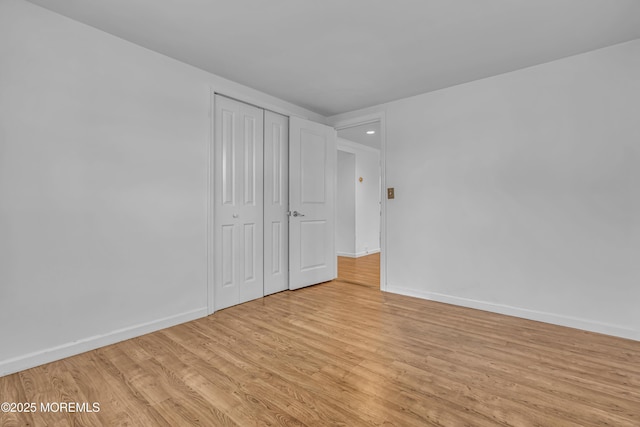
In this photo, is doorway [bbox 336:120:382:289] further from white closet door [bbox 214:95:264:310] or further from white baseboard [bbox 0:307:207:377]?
white baseboard [bbox 0:307:207:377]

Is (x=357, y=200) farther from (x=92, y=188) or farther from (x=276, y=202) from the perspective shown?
(x=92, y=188)

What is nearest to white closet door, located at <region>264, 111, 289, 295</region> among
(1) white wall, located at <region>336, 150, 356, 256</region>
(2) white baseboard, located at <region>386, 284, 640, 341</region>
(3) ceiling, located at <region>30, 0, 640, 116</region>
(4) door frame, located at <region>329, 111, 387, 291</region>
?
(3) ceiling, located at <region>30, 0, 640, 116</region>

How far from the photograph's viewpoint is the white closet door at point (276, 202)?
3572mm

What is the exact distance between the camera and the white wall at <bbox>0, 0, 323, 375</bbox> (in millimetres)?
1927

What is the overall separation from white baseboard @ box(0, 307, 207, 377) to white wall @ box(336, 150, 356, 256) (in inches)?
168

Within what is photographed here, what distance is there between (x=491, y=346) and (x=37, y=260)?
330cm

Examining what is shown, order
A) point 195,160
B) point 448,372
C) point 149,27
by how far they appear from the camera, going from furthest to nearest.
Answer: point 195,160
point 149,27
point 448,372

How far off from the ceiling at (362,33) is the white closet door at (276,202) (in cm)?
70

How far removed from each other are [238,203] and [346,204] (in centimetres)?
376

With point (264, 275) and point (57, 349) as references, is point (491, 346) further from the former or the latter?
point (57, 349)

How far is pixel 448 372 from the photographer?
1.88 m

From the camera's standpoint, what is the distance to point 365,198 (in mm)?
6914

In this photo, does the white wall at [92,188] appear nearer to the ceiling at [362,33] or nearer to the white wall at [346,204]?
the ceiling at [362,33]

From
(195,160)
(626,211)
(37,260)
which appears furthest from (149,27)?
(626,211)
